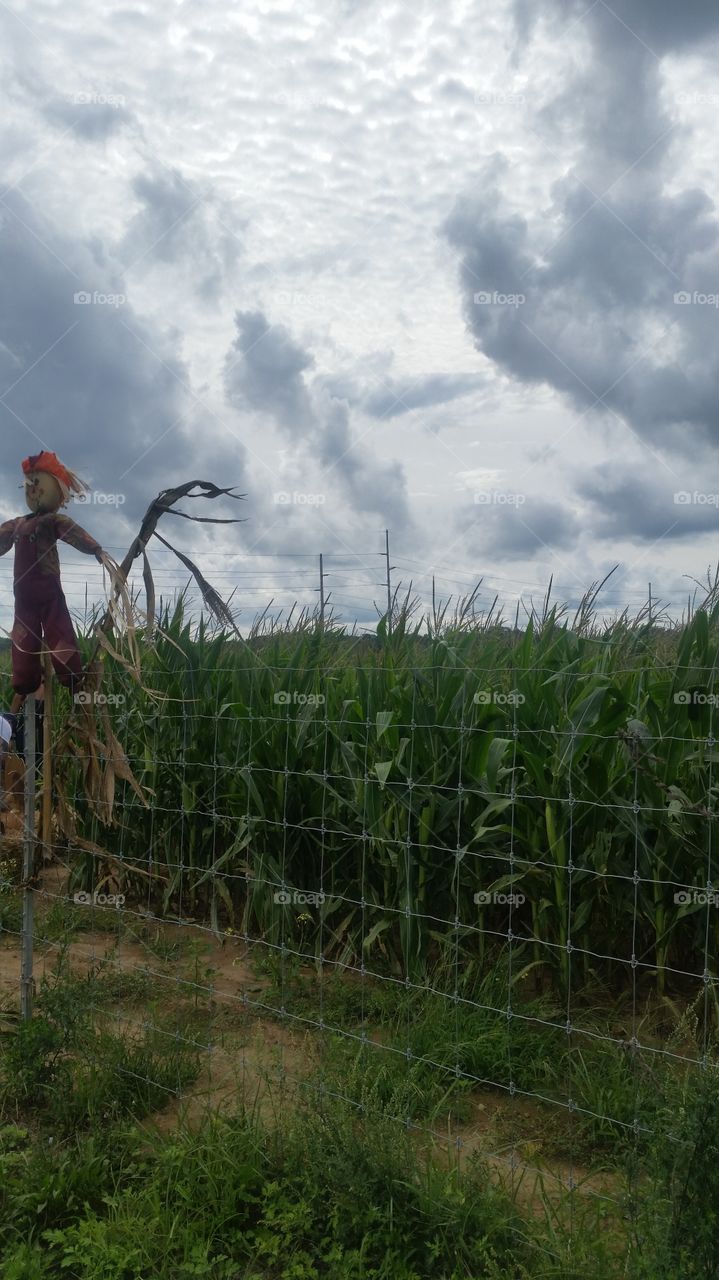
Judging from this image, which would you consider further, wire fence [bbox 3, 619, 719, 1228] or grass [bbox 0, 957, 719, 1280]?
wire fence [bbox 3, 619, 719, 1228]

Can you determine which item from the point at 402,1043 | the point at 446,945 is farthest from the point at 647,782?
the point at 402,1043

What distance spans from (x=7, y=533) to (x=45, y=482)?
335mm

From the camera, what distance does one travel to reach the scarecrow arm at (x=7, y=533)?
5348mm

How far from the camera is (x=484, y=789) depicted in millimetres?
5141

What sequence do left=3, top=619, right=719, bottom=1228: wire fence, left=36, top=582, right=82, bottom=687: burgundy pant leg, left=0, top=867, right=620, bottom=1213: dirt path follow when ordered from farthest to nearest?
1. left=36, top=582, right=82, bottom=687: burgundy pant leg
2. left=3, top=619, right=719, bottom=1228: wire fence
3. left=0, top=867, right=620, bottom=1213: dirt path

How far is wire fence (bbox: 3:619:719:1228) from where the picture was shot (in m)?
4.24

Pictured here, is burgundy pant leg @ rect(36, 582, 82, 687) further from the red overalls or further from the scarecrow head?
the scarecrow head

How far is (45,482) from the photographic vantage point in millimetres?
5316

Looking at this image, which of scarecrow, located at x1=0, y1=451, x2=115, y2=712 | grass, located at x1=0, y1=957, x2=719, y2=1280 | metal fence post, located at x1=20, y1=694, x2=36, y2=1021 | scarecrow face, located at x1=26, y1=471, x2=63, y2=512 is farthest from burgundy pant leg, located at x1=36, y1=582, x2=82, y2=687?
grass, located at x1=0, y1=957, x2=719, y2=1280

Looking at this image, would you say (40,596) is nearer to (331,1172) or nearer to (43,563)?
(43,563)

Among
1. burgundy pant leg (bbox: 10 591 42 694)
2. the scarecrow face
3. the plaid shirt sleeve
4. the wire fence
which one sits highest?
the scarecrow face

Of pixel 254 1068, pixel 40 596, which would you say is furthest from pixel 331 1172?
pixel 40 596

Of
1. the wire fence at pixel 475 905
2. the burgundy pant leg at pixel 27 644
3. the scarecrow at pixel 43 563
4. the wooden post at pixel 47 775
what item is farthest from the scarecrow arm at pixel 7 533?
the wire fence at pixel 475 905

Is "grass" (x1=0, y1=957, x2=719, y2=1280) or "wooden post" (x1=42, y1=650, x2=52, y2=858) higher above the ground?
"wooden post" (x1=42, y1=650, x2=52, y2=858)
